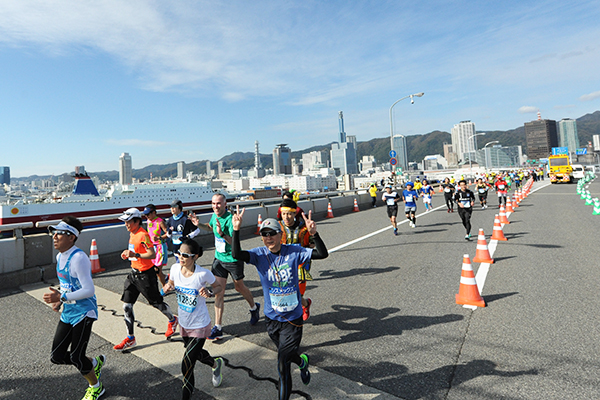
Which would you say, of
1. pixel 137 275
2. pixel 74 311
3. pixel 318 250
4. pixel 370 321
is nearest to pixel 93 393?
pixel 74 311

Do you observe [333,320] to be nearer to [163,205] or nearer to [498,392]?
[498,392]

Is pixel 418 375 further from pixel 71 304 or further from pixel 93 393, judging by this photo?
pixel 71 304

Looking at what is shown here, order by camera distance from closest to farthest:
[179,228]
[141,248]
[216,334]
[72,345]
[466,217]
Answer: [72,345], [141,248], [216,334], [179,228], [466,217]

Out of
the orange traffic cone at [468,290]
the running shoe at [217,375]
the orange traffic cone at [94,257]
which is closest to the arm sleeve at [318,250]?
the running shoe at [217,375]

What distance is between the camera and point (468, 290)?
5473 millimetres

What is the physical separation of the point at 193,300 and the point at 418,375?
237cm

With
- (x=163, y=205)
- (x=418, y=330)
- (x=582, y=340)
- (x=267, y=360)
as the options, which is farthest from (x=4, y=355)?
(x=163, y=205)

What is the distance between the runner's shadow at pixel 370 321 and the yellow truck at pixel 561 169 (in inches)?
1949

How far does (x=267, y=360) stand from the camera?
3.97 m

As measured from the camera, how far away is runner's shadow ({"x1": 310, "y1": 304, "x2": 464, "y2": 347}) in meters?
4.50

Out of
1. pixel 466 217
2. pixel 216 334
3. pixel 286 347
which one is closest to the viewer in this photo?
pixel 286 347

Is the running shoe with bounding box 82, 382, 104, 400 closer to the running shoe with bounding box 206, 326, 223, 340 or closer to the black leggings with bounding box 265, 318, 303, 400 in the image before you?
the running shoe with bounding box 206, 326, 223, 340

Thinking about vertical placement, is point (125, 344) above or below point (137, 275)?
below

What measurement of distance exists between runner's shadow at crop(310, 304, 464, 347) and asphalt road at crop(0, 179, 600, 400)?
2 centimetres
